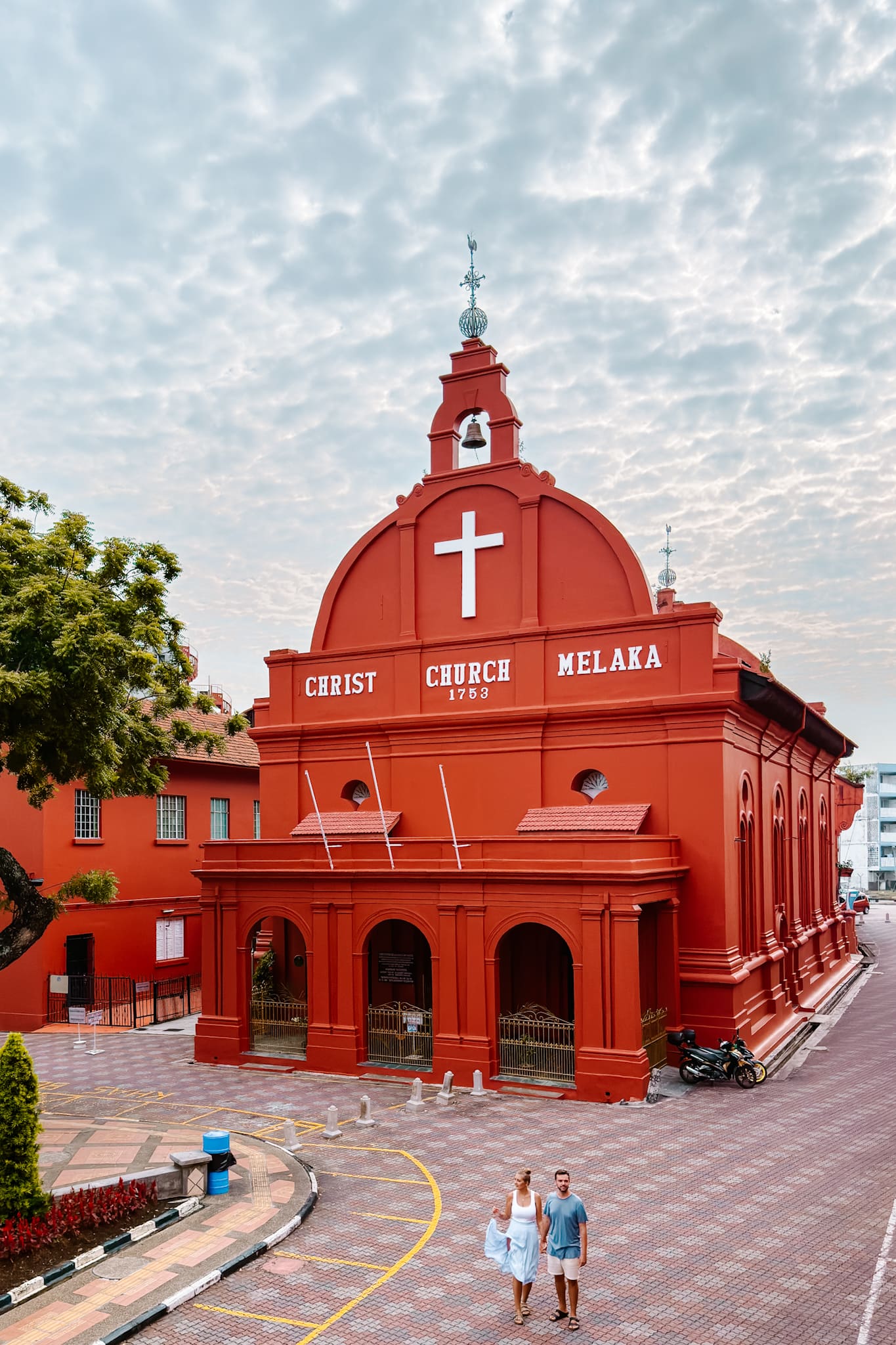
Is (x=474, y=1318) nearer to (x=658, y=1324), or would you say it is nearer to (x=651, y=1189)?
(x=658, y=1324)

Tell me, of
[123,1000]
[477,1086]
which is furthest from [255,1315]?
[123,1000]

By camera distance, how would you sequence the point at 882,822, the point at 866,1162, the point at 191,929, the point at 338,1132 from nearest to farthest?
1. the point at 866,1162
2. the point at 338,1132
3. the point at 191,929
4. the point at 882,822

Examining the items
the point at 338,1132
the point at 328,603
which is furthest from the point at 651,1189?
the point at 328,603

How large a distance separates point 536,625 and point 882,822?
3974 inches

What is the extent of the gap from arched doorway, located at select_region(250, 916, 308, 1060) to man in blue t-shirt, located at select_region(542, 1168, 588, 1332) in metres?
14.6

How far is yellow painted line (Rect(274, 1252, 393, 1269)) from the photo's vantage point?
12906 mm

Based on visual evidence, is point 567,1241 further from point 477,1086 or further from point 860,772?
point 860,772

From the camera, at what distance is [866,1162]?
17.0 meters

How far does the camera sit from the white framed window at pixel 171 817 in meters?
37.4

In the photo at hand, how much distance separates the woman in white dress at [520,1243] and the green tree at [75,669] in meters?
9.97

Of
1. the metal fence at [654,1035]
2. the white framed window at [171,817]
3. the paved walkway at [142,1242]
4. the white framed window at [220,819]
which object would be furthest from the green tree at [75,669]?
the white framed window at [220,819]

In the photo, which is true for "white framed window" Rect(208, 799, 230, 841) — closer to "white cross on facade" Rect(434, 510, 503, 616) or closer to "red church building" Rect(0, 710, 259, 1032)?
"red church building" Rect(0, 710, 259, 1032)

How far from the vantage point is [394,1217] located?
575 inches

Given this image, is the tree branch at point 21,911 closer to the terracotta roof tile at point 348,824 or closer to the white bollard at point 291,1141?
the white bollard at point 291,1141
